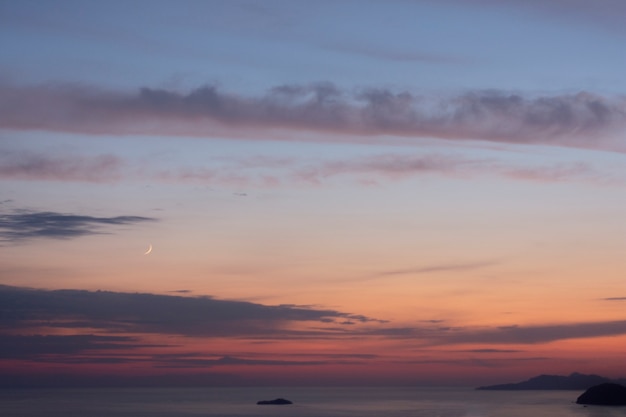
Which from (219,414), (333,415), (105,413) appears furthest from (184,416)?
(333,415)

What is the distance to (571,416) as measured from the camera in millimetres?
147625

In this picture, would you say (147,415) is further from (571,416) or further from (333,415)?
(571,416)

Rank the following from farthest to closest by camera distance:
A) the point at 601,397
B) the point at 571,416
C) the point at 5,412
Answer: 1. the point at 601,397
2. the point at 5,412
3. the point at 571,416

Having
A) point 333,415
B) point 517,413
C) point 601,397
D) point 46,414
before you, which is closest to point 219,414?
point 333,415

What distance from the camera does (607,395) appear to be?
579 feet

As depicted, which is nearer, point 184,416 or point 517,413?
point 184,416

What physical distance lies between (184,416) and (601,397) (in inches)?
3969

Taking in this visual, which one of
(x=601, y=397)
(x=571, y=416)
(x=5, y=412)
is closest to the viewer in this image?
(x=571, y=416)

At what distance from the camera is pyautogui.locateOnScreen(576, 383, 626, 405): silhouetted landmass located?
566ft

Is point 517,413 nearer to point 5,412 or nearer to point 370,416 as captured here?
point 370,416

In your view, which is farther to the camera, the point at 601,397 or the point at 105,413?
the point at 601,397

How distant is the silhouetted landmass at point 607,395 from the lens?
6796 inches

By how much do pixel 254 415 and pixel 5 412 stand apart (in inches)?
2128

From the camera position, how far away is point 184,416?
148625 millimetres
